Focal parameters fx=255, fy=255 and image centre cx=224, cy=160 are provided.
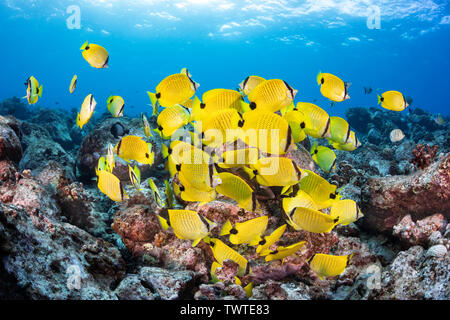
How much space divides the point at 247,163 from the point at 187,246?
4.84 ft

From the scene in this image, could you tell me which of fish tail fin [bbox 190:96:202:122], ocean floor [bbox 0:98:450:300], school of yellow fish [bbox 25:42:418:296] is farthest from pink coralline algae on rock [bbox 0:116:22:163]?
fish tail fin [bbox 190:96:202:122]

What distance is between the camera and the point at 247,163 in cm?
253

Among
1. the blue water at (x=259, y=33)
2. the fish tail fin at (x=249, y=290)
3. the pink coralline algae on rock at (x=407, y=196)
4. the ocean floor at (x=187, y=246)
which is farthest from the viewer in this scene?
the blue water at (x=259, y=33)

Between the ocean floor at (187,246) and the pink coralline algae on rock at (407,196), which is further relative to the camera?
the pink coralline algae on rock at (407,196)

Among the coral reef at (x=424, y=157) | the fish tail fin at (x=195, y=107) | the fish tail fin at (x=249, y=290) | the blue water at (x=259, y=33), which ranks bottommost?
the fish tail fin at (x=249, y=290)

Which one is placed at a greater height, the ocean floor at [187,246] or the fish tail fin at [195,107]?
the fish tail fin at [195,107]

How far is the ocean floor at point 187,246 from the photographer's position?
213 centimetres

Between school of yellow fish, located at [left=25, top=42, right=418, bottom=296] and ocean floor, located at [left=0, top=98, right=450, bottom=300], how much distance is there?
12.7 inches

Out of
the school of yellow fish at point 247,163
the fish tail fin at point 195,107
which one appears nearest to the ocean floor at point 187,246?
the school of yellow fish at point 247,163

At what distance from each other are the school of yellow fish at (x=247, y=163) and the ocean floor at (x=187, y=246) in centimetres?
32

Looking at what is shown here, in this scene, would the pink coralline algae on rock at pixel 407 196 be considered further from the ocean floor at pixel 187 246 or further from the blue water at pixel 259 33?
the blue water at pixel 259 33

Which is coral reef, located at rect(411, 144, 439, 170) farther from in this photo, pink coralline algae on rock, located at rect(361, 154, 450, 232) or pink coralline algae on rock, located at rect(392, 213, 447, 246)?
pink coralline algae on rock, located at rect(392, 213, 447, 246)

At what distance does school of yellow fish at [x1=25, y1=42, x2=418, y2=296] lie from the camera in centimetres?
219
